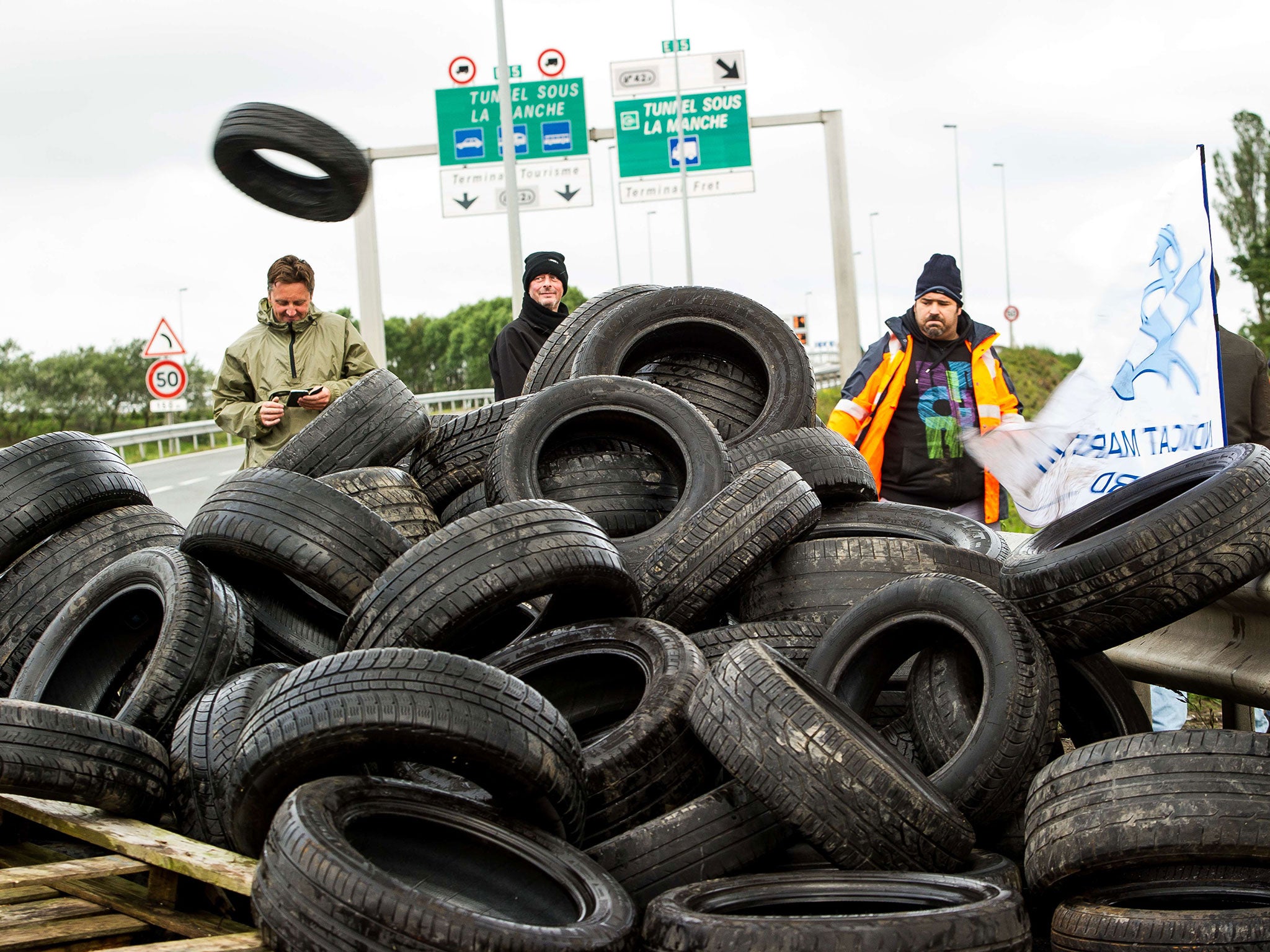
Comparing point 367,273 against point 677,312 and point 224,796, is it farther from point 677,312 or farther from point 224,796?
point 224,796

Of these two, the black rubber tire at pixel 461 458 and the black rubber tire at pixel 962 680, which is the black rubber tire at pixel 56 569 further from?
the black rubber tire at pixel 962 680

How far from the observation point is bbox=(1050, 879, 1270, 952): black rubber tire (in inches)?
130

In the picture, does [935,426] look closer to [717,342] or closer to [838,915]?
[717,342]

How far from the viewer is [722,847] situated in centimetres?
400

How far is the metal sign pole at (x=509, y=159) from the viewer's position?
79.0ft

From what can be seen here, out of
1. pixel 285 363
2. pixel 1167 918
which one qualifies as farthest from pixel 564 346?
pixel 1167 918

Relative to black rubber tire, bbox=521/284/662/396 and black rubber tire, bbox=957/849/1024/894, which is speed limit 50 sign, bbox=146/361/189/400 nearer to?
black rubber tire, bbox=521/284/662/396

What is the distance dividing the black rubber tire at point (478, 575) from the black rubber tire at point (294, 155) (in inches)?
127

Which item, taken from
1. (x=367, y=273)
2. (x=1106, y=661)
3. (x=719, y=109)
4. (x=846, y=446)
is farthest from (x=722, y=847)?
(x=719, y=109)

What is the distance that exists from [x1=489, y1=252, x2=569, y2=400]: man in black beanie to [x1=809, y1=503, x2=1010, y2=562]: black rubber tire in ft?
11.5

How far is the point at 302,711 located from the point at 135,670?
7.43 feet

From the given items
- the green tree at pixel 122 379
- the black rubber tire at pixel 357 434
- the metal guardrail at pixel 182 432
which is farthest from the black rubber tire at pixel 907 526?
the green tree at pixel 122 379

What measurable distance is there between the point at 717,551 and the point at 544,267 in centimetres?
469

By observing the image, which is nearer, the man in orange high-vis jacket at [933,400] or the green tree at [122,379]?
the man in orange high-vis jacket at [933,400]
